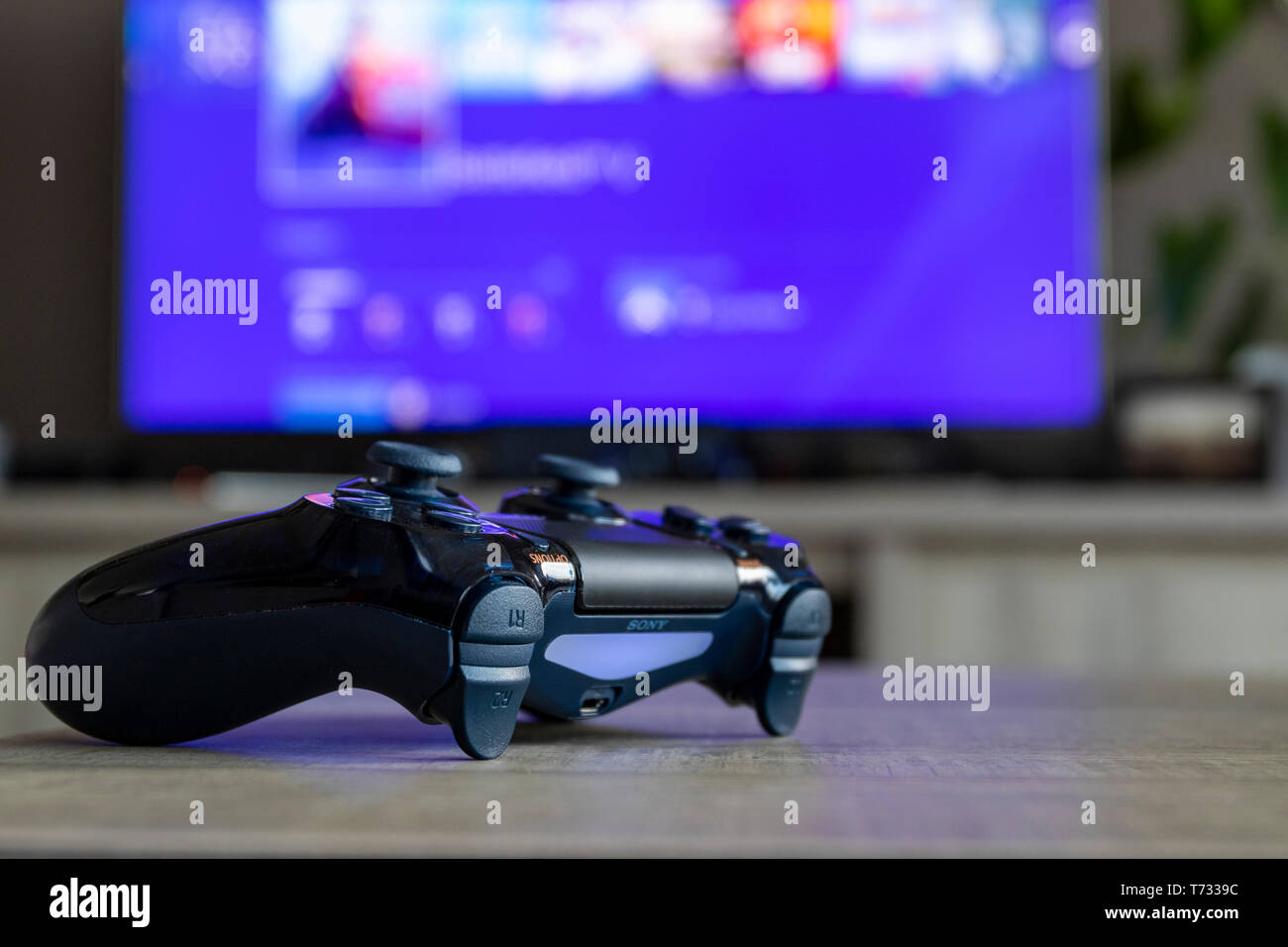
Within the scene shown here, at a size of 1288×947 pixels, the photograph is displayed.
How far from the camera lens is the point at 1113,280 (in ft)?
7.55

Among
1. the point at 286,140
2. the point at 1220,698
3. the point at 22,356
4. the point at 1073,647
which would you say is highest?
the point at 286,140

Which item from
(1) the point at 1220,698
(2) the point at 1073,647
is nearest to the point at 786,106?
(2) the point at 1073,647

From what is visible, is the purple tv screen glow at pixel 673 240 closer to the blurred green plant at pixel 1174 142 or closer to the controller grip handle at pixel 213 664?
the blurred green plant at pixel 1174 142

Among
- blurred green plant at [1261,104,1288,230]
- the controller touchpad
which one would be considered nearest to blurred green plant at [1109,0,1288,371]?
blurred green plant at [1261,104,1288,230]

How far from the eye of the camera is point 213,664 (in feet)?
1.51

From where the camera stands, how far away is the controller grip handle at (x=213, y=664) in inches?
17.8

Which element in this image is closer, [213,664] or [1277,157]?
[213,664]

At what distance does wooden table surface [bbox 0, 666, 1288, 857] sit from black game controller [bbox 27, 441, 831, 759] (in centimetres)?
2

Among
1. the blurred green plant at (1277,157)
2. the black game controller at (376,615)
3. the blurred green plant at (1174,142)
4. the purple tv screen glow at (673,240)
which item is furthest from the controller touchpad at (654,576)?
the blurred green plant at (1277,157)

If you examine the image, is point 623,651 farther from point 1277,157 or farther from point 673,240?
point 1277,157

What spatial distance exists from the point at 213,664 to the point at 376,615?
64mm

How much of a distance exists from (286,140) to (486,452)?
0.55m

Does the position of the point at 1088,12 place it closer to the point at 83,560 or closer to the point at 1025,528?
the point at 1025,528

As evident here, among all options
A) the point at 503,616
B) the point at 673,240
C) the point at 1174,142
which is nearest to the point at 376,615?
the point at 503,616
